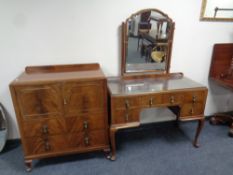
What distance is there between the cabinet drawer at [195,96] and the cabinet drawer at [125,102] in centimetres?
50

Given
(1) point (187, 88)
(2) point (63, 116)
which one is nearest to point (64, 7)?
(2) point (63, 116)

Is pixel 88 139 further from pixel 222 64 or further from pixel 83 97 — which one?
pixel 222 64

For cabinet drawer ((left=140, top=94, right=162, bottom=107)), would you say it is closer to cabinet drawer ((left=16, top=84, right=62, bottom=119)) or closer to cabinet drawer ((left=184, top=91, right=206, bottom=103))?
cabinet drawer ((left=184, top=91, right=206, bottom=103))

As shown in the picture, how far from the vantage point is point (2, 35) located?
1.69 m

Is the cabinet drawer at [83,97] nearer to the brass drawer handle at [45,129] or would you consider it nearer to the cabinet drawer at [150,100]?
the brass drawer handle at [45,129]

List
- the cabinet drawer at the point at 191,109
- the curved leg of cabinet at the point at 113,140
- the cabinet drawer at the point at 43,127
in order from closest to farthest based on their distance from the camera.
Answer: the cabinet drawer at the point at 43,127 → the curved leg of cabinet at the point at 113,140 → the cabinet drawer at the point at 191,109

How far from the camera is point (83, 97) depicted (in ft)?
5.30

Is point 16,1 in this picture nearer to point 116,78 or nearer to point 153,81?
point 116,78

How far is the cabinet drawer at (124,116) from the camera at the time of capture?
66.5 inches

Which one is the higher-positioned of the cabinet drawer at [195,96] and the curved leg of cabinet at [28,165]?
the cabinet drawer at [195,96]

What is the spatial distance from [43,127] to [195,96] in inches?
58.4

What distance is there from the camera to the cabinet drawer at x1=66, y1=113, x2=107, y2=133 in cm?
168

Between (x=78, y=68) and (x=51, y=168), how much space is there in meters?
1.03

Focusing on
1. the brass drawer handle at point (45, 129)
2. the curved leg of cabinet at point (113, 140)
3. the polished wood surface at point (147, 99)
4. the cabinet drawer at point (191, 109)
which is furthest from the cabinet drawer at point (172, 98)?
the brass drawer handle at point (45, 129)
